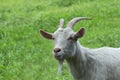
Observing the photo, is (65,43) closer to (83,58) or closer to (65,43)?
(65,43)

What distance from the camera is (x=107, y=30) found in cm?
1287

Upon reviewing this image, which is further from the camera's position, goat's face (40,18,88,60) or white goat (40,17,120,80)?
white goat (40,17,120,80)

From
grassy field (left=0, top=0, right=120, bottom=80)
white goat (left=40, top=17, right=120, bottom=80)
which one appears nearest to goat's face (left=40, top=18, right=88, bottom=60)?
white goat (left=40, top=17, right=120, bottom=80)

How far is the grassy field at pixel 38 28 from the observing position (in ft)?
33.0

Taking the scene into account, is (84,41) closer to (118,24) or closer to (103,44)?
(103,44)

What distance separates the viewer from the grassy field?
10.0 metres

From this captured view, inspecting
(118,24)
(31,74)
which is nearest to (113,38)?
(118,24)

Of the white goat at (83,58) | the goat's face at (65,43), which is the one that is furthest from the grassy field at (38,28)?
the goat's face at (65,43)

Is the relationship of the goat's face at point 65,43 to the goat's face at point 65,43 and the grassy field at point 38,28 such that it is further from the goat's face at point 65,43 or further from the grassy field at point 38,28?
the grassy field at point 38,28

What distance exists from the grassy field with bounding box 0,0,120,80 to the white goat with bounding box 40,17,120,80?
161cm

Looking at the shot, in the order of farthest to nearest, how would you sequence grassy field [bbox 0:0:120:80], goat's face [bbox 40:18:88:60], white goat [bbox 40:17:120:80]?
grassy field [bbox 0:0:120:80] < white goat [bbox 40:17:120:80] < goat's face [bbox 40:18:88:60]

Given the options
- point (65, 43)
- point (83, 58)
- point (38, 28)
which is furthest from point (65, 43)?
point (38, 28)

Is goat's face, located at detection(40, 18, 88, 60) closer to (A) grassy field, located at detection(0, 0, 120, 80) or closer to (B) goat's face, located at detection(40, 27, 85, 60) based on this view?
(B) goat's face, located at detection(40, 27, 85, 60)

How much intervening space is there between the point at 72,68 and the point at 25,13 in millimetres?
8712
